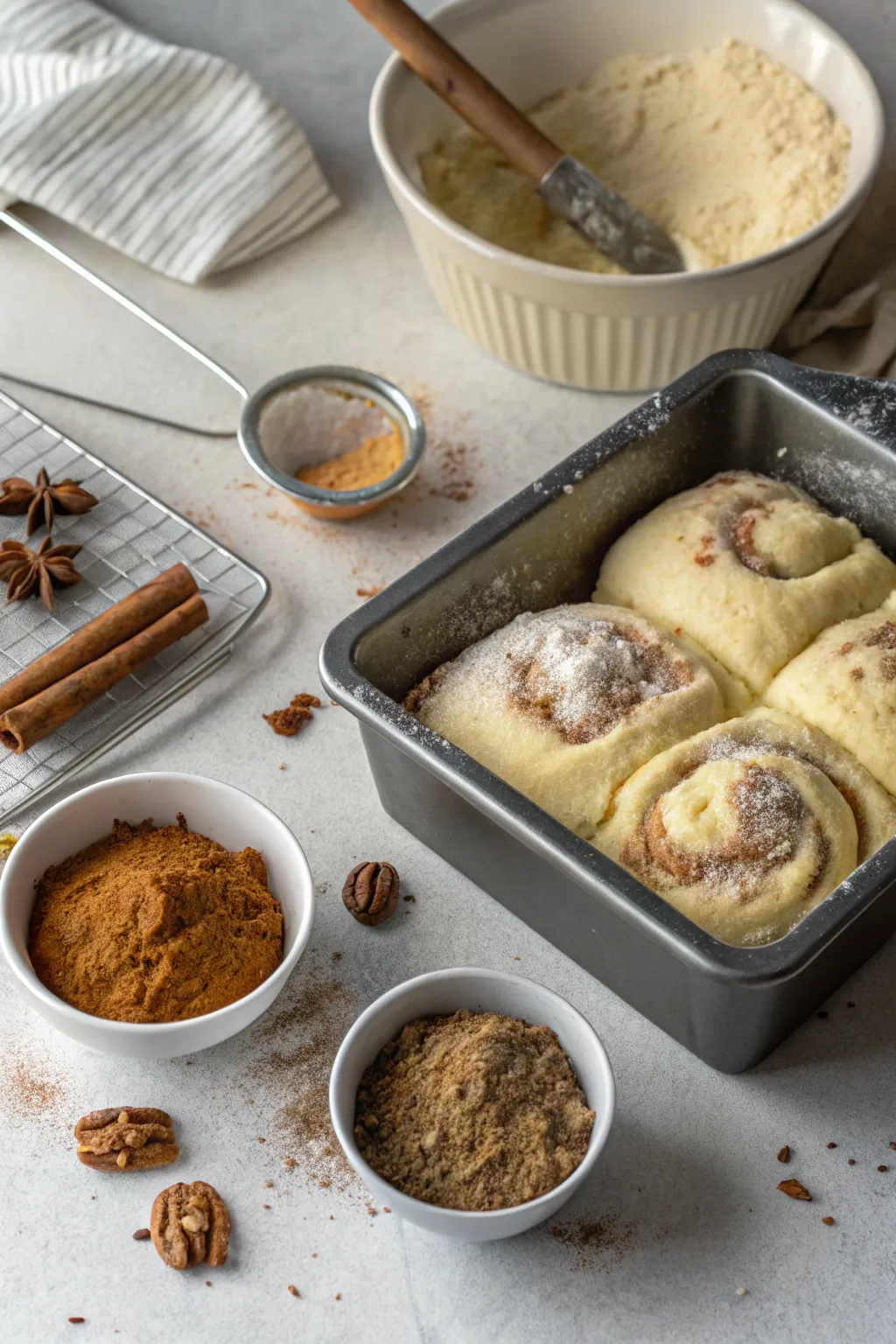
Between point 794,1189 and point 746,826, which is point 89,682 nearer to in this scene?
point 746,826

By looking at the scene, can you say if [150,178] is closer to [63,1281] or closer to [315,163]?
[315,163]

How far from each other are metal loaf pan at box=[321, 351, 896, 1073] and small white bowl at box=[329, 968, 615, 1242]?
113 millimetres

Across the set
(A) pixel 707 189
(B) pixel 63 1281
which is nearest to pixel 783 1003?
(B) pixel 63 1281

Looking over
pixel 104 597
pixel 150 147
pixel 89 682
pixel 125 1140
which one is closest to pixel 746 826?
pixel 125 1140

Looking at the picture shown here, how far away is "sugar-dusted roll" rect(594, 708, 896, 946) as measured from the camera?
145cm

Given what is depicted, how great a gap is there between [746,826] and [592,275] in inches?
38.4

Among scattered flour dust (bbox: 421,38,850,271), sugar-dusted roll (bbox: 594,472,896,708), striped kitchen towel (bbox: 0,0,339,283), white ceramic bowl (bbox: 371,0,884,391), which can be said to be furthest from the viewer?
striped kitchen towel (bbox: 0,0,339,283)

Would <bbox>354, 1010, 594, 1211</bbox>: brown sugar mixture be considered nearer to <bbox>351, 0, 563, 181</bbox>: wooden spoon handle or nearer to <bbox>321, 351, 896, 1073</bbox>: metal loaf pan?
<bbox>321, 351, 896, 1073</bbox>: metal loaf pan

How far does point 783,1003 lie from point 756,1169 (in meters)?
0.20

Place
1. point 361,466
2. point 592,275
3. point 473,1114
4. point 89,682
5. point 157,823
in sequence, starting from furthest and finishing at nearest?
point 361,466, point 592,275, point 89,682, point 157,823, point 473,1114

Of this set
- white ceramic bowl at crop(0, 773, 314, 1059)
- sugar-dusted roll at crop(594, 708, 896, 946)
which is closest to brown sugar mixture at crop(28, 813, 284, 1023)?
white ceramic bowl at crop(0, 773, 314, 1059)

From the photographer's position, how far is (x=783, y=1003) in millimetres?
1488

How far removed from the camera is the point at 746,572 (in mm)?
1750

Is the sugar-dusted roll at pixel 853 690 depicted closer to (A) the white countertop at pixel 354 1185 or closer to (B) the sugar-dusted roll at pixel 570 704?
(B) the sugar-dusted roll at pixel 570 704
